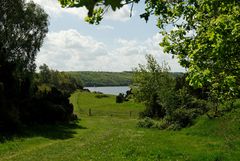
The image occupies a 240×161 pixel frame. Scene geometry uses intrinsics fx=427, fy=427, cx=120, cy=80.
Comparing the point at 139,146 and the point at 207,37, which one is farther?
the point at 139,146

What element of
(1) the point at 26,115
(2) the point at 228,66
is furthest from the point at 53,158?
(1) the point at 26,115

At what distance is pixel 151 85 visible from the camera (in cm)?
6028

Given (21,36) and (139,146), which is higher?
(21,36)

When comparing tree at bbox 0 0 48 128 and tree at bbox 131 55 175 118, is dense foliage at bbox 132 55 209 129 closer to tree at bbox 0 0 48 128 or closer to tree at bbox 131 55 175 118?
tree at bbox 131 55 175 118

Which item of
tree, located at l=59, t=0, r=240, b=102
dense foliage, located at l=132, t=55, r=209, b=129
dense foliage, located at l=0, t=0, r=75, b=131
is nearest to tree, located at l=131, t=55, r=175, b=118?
A: dense foliage, located at l=132, t=55, r=209, b=129

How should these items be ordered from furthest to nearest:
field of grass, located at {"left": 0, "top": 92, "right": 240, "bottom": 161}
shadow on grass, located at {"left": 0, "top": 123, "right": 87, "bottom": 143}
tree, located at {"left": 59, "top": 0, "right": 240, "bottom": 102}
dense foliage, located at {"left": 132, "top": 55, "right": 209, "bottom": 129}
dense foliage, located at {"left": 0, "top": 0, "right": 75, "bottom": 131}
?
dense foliage, located at {"left": 132, "top": 55, "right": 209, "bottom": 129}, dense foliage, located at {"left": 0, "top": 0, "right": 75, "bottom": 131}, shadow on grass, located at {"left": 0, "top": 123, "right": 87, "bottom": 143}, field of grass, located at {"left": 0, "top": 92, "right": 240, "bottom": 161}, tree, located at {"left": 59, "top": 0, "right": 240, "bottom": 102}

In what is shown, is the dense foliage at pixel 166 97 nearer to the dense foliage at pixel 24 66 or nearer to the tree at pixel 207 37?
the dense foliage at pixel 24 66

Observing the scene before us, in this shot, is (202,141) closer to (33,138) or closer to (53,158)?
(53,158)

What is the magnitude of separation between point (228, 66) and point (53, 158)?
13.2 metres

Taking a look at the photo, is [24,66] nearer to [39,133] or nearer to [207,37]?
[39,133]

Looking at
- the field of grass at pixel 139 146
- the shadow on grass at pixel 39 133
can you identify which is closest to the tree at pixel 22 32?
the shadow on grass at pixel 39 133

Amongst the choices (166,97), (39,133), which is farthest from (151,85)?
(39,133)

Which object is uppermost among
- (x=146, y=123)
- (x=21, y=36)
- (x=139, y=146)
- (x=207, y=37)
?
(x=21, y=36)

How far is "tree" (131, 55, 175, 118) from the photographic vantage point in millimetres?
55734
